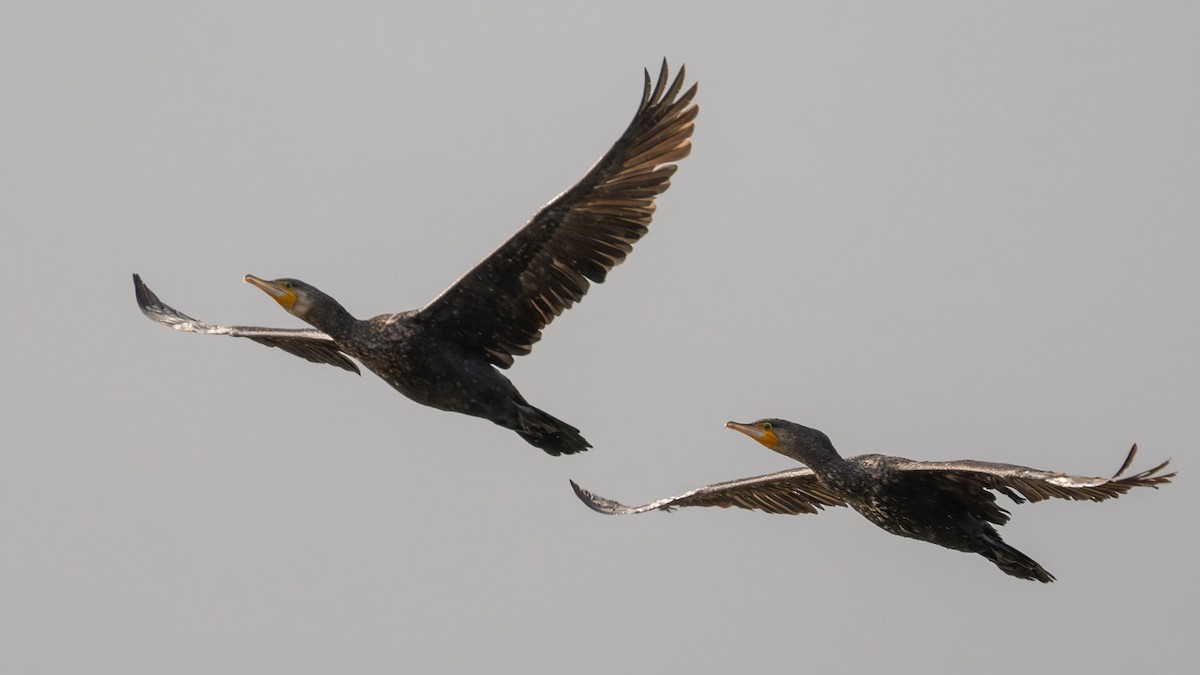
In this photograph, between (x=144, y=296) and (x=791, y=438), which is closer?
(x=791, y=438)

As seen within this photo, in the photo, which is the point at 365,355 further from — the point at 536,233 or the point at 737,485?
the point at 737,485

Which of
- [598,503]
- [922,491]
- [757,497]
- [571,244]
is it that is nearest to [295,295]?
[571,244]

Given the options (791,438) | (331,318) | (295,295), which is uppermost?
(295,295)

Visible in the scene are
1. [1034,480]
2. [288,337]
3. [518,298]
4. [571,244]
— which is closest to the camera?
[1034,480]

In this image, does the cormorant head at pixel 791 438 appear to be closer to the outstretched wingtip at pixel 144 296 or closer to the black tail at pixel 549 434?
the black tail at pixel 549 434

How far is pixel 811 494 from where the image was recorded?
59.1 feet

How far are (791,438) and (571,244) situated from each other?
2.59m

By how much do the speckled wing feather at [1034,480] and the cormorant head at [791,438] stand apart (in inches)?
27.8

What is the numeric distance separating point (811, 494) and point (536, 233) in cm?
397

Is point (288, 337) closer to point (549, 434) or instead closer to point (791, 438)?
point (549, 434)

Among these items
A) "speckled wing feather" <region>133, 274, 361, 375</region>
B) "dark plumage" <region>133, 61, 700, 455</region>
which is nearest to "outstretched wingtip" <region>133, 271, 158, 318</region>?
"speckled wing feather" <region>133, 274, 361, 375</region>

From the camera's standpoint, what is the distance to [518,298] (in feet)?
55.0

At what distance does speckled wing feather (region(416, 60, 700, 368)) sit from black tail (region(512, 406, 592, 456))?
703 mm

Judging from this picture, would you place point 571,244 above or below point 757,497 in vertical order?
above
